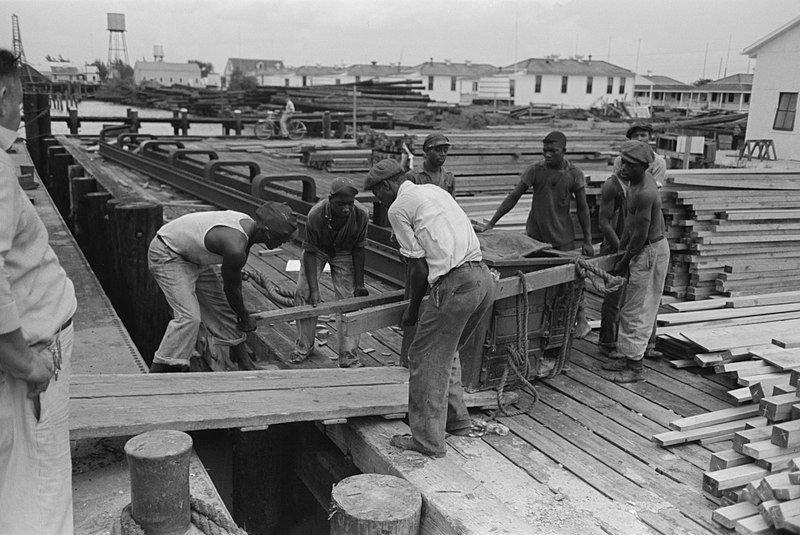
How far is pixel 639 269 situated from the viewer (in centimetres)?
566

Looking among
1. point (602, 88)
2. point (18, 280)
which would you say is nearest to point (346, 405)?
point (18, 280)

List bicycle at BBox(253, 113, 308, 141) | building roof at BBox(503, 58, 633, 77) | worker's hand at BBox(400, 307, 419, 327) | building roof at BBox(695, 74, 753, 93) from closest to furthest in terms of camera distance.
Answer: worker's hand at BBox(400, 307, 419, 327), bicycle at BBox(253, 113, 308, 141), building roof at BBox(695, 74, 753, 93), building roof at BBox(503, 58, 633, 77)

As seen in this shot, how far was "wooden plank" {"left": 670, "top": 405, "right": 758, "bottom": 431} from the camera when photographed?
15.5ft

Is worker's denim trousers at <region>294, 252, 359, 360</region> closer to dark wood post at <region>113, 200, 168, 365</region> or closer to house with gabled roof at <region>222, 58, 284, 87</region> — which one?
dark wood post at <region>113, 200, 168, 365</region>

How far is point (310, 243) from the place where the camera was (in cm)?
566

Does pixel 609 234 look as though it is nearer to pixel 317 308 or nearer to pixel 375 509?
pixel 317 308

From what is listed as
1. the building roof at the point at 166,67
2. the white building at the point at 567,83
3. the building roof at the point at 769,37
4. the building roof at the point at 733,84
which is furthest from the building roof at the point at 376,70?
the building roof at the point at 769,37

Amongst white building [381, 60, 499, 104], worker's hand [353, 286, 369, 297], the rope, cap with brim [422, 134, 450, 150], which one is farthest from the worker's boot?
white building [381, 60, 499, 104]

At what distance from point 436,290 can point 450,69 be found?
70829mm

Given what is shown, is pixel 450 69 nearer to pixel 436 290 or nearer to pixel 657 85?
pixel 657 85

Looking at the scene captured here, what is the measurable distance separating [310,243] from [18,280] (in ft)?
10.3

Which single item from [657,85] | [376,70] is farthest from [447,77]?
[657,85]

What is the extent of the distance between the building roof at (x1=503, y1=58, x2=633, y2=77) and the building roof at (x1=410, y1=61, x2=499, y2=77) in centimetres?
585

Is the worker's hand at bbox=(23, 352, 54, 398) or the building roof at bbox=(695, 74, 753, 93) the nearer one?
the worker's hand at bbox=(23, 352, 54, 398)
